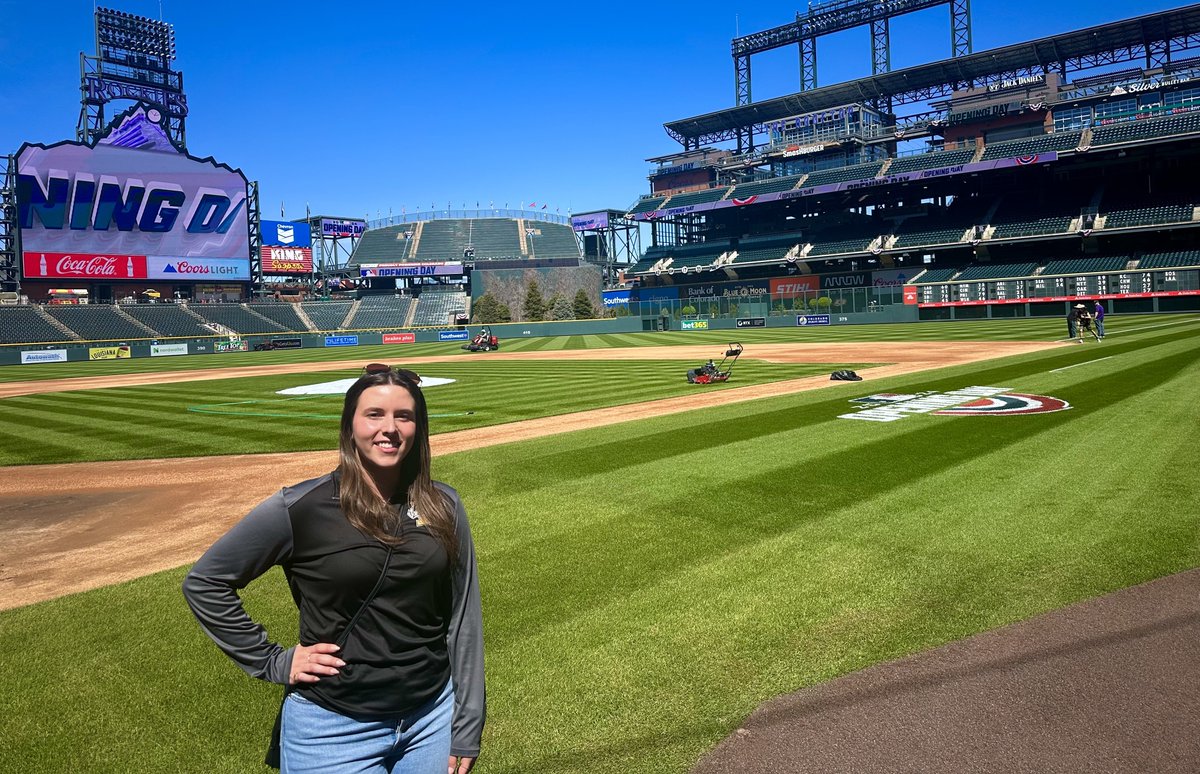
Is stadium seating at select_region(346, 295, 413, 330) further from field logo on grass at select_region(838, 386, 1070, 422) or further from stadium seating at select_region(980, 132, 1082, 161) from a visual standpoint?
field logo on grass at select_region(838, 386, 1070, 422)

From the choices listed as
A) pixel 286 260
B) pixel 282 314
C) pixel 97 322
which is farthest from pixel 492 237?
pixel 97 322

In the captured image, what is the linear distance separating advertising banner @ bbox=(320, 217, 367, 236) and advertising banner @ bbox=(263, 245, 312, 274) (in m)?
14.8

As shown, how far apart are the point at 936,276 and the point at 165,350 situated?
62.7 metres

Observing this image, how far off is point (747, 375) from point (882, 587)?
63.5ft

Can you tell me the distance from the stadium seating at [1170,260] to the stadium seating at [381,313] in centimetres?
7108

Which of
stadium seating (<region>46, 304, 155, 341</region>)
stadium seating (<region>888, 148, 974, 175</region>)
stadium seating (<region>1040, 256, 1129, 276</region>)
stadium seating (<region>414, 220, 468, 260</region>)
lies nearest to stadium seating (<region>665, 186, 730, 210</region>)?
stadium seating (<region>888, 148, 974, 175</region>)

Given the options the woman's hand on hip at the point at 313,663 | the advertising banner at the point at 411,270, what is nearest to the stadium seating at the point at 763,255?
the advertising banner at the point at 411,270

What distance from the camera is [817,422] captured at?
14.2m

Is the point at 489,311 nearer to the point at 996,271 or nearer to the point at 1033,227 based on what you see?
the point at 996,271

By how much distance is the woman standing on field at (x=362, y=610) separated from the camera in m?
2.84

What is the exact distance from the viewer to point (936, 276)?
6794 centimetres

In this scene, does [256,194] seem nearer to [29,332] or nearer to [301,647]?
[29,332]

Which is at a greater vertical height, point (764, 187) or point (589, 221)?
point (589, 221)

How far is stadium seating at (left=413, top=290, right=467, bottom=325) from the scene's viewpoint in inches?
3915
